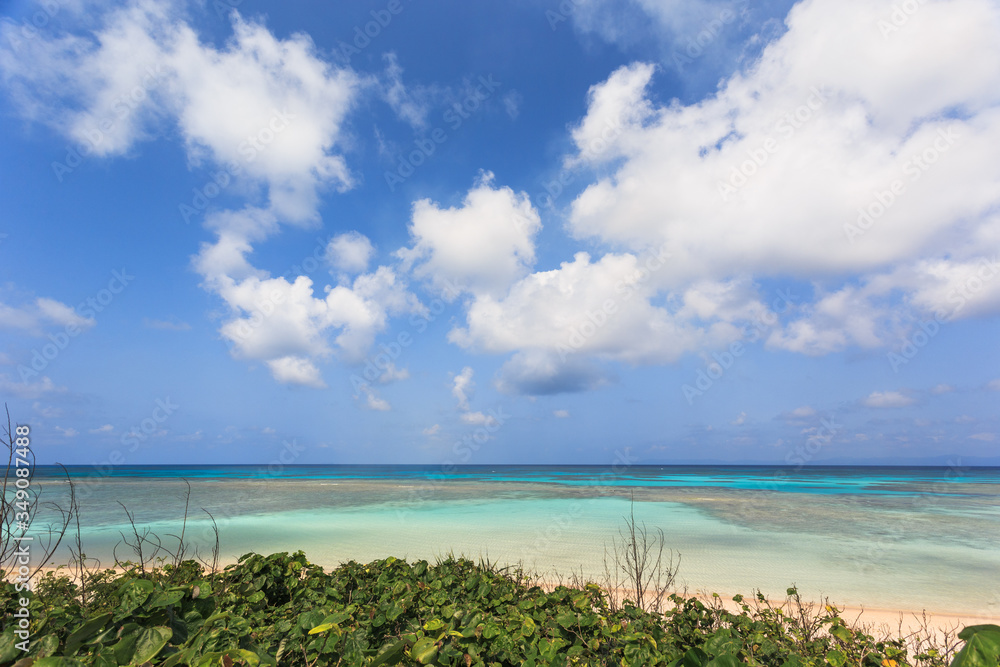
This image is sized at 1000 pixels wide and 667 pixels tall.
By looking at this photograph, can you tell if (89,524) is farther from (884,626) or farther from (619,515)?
(884,626)

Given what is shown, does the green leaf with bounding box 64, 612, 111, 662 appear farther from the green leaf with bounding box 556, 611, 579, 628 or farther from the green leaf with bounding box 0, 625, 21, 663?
the green leaf with bounding box 556, 611, 579, 628

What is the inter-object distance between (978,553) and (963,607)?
7.00 metres

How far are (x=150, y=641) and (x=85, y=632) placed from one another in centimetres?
22

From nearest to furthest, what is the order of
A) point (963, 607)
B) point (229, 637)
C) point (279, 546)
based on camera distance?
point (229, 637) → point (963, 607) → point (279, 546)

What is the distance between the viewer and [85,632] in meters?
1.41

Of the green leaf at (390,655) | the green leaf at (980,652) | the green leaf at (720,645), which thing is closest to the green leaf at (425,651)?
the green leaf at (390,655)

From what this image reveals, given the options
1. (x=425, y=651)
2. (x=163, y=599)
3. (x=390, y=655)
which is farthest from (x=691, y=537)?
(x=163, y=599)

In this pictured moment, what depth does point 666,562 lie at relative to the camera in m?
10.8

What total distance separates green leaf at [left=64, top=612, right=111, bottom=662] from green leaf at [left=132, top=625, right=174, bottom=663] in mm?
138

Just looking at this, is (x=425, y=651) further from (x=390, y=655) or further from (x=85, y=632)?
(x=85, y=632)

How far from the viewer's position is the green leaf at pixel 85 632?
1.39 metres

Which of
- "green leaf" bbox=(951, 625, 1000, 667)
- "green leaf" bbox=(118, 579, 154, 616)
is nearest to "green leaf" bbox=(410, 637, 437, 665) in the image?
"green leaf" bbox=(118, 579, 154, 616)

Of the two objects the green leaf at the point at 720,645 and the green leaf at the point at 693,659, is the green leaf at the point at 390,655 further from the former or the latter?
the green leaf at the point at 720,645

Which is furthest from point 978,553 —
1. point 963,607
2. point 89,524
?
point 89,524
